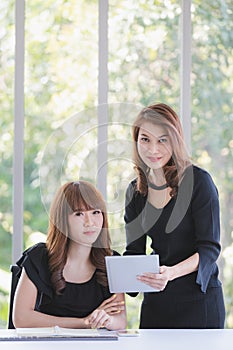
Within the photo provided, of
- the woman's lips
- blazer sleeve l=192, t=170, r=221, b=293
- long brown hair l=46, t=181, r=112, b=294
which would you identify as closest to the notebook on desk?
long brown hair l=46, t=181, r=112, b=294

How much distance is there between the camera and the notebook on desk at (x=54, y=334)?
2.37 m

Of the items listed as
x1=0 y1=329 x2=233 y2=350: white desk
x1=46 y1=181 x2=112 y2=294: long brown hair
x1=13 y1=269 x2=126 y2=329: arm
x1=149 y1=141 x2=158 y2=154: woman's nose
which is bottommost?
x1=0 y1=329 x2=233 y2=350: white desk

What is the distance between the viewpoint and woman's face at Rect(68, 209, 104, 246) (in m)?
2.70

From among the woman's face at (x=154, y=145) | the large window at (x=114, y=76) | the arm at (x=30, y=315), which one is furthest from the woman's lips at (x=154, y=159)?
the large window at (x=114, y=76)

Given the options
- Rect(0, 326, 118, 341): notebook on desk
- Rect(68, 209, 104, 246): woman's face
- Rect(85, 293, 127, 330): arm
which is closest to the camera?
Rect(0, 326, 118, 341): notebook on desk

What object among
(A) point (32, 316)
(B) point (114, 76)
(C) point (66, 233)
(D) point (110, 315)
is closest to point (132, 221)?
(C) point (66, 233)

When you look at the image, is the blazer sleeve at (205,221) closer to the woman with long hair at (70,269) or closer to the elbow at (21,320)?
the woman with long hair at (70,269)

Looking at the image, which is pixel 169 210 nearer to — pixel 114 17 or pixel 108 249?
pixel 108 249

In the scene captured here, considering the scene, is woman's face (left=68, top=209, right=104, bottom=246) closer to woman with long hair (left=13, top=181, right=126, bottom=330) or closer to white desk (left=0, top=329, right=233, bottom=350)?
woman with long hair (left=13, top=181, right=126, bottom=330)

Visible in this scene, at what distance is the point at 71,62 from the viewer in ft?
12.0

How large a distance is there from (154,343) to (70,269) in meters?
0.53

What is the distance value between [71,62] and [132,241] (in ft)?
3.58

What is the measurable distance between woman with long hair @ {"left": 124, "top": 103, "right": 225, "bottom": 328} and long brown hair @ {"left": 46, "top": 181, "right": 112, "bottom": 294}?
0.16 m

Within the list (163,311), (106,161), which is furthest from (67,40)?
(163,311)
